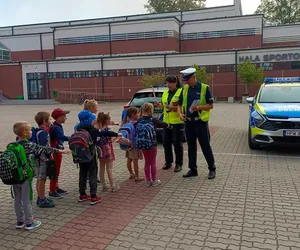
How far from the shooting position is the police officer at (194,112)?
578 cm

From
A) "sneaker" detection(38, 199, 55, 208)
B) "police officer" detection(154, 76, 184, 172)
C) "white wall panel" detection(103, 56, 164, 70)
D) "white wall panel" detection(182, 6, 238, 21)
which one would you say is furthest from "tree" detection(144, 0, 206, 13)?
"sneaker" detection(38, 199, 55, 208)

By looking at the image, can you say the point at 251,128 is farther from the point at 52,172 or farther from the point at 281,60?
the point at 281,60

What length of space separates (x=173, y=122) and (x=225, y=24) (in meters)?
40.1

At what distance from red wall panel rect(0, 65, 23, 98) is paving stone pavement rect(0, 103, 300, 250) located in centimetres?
4109

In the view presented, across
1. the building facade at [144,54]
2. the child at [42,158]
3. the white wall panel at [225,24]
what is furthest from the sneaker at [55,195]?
the white wall panel at [225,24]

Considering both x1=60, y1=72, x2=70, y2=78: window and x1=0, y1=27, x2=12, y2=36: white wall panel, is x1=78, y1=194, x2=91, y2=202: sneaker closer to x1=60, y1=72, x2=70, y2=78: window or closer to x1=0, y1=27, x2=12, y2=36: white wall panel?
x1=60, y1=72, x2=70, y2=78: window

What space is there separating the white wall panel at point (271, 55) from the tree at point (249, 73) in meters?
1.88

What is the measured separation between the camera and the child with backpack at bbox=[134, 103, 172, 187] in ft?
17.6

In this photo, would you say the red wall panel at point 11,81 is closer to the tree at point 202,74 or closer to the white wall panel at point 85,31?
the white wall panel at point 85,31

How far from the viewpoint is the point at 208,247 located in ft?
11.1

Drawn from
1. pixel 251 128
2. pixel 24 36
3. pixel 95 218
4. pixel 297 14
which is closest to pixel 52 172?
pixel 95 218

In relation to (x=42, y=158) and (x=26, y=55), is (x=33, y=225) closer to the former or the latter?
(x=42, y=158)

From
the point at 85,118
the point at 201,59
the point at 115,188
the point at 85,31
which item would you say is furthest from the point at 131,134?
the point at 85,31

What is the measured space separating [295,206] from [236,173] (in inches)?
69.9
